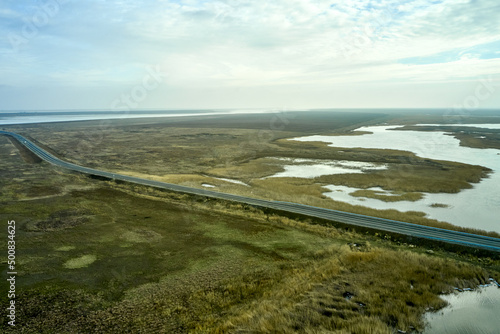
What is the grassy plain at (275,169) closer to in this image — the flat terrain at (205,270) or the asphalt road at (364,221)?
the asphalt road at (364,221)

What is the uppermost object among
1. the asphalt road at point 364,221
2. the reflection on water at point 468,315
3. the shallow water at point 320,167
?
the shallow water at point 320,167

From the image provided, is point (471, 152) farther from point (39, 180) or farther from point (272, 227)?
point (39, 180)

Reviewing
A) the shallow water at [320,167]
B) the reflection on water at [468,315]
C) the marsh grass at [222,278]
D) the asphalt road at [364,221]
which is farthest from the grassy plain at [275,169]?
the reflection on water at [468,315]

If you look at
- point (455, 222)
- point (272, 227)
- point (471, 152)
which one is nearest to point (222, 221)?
point (272, 227)

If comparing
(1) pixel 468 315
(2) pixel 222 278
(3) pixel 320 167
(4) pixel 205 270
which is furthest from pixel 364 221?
(3) pixel 320 167

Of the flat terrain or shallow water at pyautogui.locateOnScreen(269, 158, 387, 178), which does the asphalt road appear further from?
shallow water at pyautogui.locateOnScreen(269, 158, 387, 178)
